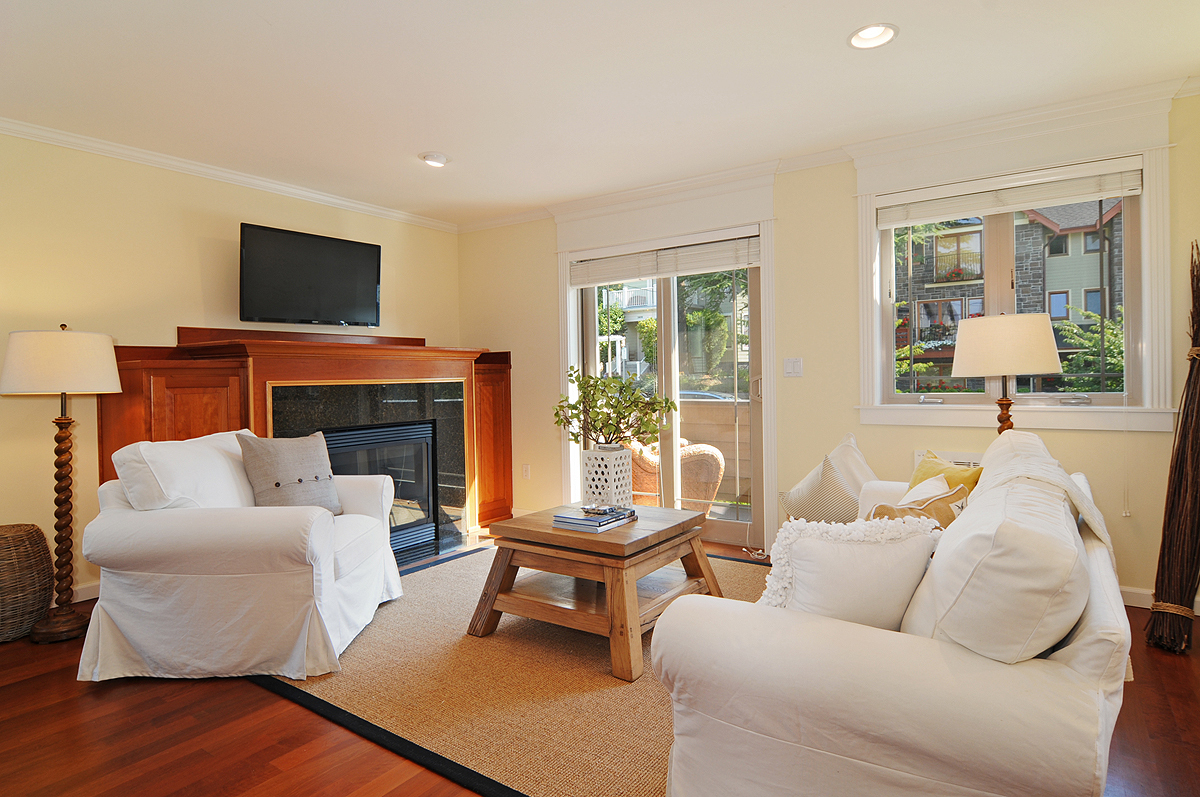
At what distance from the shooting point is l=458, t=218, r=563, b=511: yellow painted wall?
4.91 meters

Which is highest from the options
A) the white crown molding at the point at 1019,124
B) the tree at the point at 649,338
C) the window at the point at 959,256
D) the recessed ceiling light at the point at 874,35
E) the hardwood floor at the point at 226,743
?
the recessed ceiling light at the point at 874,35

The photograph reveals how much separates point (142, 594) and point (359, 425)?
165 centimetres

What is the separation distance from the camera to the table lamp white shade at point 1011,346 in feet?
8.71

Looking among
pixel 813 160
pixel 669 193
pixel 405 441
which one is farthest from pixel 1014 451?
pixel 405 441

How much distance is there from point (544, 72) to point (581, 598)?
2159mm

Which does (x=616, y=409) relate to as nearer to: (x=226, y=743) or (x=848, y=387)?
(x=848, y=387)

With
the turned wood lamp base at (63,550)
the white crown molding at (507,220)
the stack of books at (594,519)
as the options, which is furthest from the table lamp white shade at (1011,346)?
the turned wood lamp base at (63,550)

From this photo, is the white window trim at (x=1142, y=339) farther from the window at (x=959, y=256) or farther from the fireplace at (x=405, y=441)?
the fireplace at (x=405, y=441)

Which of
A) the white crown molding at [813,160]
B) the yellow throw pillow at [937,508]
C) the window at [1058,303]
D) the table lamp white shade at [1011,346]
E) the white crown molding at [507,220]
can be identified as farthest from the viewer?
the white crown molding at [507,220]

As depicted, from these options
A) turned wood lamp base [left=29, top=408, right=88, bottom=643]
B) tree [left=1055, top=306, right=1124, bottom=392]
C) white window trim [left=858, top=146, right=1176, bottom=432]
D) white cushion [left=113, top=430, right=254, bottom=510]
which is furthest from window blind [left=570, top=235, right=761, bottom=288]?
turned wood lamp base [left=29, top=408, right=88, bottom=643]

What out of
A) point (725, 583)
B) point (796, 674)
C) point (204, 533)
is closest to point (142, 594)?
point (204, 533)

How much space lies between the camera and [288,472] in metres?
2.87

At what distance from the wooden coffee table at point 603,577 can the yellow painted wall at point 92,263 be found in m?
2.27

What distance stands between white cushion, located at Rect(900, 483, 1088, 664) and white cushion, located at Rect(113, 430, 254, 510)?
254cm
